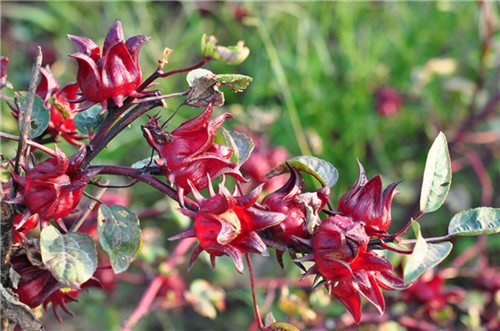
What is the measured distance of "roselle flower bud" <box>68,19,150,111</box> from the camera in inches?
18.8

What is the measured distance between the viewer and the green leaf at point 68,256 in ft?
1.46

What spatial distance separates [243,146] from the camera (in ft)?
1.92

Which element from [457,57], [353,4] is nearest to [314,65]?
[353,4]

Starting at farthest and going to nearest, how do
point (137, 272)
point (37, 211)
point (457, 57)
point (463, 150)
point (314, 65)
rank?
1. point (457, 57)
2. point (314, 65)
3. point (137, 272)
4. point (463, 150)
5. point (37, 211)

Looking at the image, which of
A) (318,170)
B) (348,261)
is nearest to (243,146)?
(318,170)

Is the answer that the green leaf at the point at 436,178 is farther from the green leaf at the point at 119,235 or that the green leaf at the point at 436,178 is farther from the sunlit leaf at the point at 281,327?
the green leaf at the point at 119,235

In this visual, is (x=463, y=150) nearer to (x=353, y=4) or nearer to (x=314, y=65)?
(x=314, y=65)

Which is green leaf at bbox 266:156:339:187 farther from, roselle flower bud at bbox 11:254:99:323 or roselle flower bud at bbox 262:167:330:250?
roselle flower bud at bbox 11:254:99:323

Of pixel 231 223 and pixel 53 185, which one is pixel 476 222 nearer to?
pixel 231 223

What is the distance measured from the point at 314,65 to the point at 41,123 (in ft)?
4.52

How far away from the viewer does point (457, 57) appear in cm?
199

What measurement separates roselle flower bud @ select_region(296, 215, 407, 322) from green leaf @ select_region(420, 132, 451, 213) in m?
0.09

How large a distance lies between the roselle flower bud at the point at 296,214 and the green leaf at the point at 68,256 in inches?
6.5

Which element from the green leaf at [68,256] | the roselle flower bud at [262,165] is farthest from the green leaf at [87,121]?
the roselle flower bud at [262,165]
